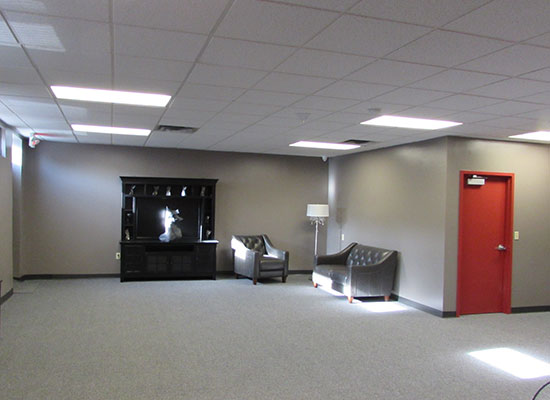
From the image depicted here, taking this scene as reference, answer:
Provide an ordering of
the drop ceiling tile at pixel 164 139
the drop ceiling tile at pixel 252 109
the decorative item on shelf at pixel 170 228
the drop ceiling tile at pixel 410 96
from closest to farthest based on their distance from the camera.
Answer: the drop ceiling tile at pixel 410 96, the drop ceiling tile at pixel 252 109, the drop ceiling tile at pixel 164 139, the decorative item on shelf at pixel 170 228

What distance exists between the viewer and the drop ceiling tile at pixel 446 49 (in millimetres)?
2662

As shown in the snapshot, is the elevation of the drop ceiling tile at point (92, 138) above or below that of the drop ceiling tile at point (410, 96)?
below

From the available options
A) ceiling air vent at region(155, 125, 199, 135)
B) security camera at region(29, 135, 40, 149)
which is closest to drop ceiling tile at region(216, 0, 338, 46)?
ceiling air vent at region(155, 125, 199, 135)

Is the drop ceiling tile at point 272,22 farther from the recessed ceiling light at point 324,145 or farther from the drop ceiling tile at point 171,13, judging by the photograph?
the recessed ceiling light at point 324,145

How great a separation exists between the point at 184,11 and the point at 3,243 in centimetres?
549

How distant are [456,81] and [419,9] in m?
1.47

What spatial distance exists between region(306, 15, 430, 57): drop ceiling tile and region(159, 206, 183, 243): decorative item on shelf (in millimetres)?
6288

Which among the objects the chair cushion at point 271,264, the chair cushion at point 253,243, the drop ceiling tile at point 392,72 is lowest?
the chair cushion at point 271,264

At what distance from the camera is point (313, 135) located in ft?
21.9

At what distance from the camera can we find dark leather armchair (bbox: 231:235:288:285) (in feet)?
27.3

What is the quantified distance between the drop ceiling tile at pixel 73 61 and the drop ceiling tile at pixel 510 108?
3.42 m

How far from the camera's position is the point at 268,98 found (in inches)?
172

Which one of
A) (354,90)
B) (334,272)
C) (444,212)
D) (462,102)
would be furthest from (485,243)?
(354,90)

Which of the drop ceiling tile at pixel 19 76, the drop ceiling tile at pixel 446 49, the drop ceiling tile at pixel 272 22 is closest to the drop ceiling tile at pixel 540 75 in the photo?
the drop ceiling tile at pixel 446 49
